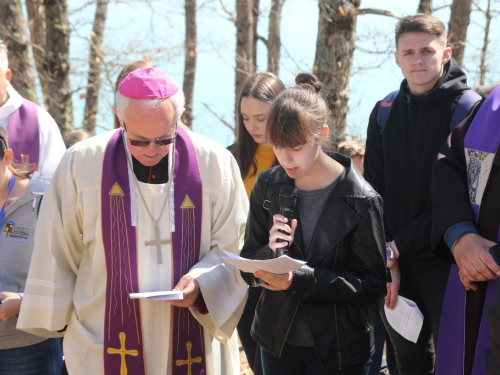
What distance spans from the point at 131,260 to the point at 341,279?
102 centimetres

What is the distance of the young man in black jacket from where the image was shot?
4078mm

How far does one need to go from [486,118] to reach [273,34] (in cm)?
1340

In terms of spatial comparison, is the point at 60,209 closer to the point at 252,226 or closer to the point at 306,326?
the point at 252,226

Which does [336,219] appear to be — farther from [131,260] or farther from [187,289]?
[131,260]

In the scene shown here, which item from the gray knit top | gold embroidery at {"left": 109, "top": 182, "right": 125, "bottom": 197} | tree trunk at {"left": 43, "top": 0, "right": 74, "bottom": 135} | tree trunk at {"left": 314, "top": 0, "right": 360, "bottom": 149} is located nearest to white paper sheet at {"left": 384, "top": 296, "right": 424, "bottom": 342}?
gold embroidery at {"left": 109, "top": 182, "right": 125, "bottom": 197}

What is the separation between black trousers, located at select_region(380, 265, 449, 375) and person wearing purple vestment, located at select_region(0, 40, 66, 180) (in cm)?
252

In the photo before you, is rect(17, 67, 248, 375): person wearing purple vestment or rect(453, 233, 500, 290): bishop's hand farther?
rect(17, 67, 248, 375): person wearing purple vestment

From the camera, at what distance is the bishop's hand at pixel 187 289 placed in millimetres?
3434

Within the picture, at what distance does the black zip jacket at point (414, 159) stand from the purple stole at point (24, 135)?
8.03 ft

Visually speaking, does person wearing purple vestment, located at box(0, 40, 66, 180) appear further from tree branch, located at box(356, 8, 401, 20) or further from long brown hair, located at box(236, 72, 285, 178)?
tree branch, located at box(356, 8, 401, 20)

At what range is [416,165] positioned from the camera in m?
4.18

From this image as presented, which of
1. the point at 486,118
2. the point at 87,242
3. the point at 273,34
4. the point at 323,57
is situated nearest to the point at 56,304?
the point at 87,242

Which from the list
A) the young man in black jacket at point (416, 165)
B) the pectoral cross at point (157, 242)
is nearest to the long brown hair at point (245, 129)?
the young man in black jacket at point (416, 165)

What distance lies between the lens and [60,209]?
3.60 metres
